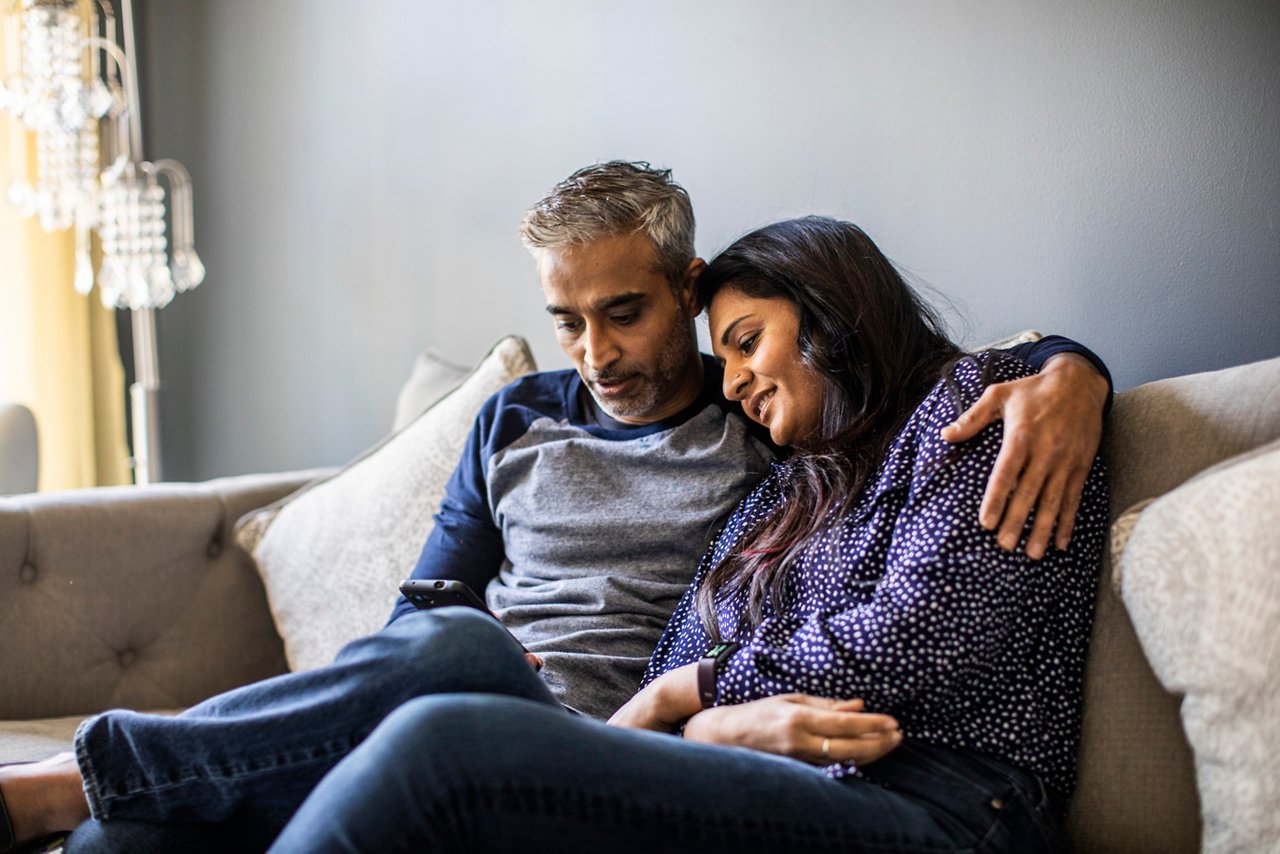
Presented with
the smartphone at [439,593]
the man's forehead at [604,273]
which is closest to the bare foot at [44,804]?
the smartphone at [439,593]

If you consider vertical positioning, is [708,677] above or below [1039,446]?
below

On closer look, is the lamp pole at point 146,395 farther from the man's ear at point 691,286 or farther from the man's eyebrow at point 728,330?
the man's eyebrow at point 728,330

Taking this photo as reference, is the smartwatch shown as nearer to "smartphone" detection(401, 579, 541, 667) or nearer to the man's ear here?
"smartphone" detection(401, 579, 541, 667)

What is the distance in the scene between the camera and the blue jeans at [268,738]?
3.75 ft

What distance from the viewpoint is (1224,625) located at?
3.34 feet

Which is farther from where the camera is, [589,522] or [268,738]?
[589,522]

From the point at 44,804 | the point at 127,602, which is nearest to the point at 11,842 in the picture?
the point at 44,804

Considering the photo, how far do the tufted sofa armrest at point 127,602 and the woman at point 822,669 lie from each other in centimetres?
91

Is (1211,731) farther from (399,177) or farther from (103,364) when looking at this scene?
(103,364)

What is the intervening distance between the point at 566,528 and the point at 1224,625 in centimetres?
83

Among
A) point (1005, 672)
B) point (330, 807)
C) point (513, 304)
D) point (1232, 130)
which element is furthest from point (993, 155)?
point (330, 807)

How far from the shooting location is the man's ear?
1.62 metres

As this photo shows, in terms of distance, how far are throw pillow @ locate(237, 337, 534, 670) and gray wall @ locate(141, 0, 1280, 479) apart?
1.20 ft

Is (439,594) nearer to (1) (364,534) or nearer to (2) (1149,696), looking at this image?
(1) (364,534)
